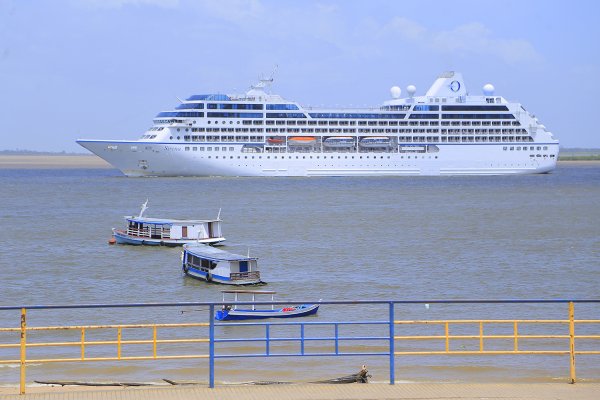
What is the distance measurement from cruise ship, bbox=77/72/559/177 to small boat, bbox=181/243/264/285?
70013 millimetres

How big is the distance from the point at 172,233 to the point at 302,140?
65670 millimetres

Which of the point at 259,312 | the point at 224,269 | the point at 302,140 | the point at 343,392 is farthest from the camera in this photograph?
the point at 302,140

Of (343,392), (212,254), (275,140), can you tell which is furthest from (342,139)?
(343,392)

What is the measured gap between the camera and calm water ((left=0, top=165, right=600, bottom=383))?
19.7m

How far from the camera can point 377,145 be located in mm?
110938

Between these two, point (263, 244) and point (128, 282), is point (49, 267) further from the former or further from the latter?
point (263, 244)

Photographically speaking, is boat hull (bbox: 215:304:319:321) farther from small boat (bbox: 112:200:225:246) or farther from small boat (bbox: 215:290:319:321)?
small boat (bbox: 112:200:225:246)

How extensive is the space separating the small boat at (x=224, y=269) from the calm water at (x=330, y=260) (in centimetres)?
53

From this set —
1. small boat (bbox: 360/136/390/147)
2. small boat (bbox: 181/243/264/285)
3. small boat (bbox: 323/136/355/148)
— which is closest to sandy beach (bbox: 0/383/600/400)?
small boat (bbox: 181/243/264/285)

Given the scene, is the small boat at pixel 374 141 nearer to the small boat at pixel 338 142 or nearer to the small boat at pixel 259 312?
the small boat at pixel 338 142

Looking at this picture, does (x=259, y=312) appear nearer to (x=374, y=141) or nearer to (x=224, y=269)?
(x=224, y=269)

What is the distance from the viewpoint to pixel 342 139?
10994 cm

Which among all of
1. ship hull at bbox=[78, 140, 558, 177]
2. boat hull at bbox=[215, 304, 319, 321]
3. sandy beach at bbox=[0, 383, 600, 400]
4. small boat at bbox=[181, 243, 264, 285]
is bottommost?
boat hull at bbox=[215, 304, 319, 321]

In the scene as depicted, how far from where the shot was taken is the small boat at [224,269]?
32344mm
